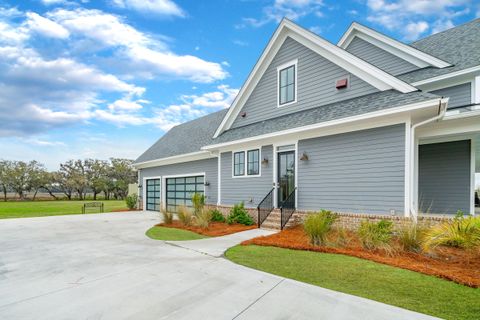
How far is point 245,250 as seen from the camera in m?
6.80

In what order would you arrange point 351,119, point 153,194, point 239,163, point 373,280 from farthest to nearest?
1. point 153,194
2. point 239,163
3. point 351,119
4. point 373,280

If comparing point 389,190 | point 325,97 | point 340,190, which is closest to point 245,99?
point 325,97

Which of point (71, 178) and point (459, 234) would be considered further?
point (71, 178)

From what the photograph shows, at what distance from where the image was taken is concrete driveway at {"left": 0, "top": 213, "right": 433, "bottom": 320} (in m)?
3.46

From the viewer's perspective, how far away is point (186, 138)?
1864 centimetres

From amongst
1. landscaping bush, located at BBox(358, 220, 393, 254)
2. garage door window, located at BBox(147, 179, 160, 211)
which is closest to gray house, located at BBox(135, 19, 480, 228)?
landscaping bush, located at BBox(358, 220, 393, 254)

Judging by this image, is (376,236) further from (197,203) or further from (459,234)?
(197,203)

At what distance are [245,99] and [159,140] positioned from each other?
38.0ft

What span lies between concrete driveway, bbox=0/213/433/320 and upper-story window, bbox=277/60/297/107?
756cm

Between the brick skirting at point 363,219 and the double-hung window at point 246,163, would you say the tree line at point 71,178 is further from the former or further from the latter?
the brick skirting at point 363,219

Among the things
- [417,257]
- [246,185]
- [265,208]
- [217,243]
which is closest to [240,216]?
[265,208]

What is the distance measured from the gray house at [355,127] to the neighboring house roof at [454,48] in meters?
0.05

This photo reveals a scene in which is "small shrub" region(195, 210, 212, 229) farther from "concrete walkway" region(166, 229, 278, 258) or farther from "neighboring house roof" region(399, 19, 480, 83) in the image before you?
"neighboring house roof" region(399, 19, 480, 83)

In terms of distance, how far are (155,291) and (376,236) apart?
5089 millimetres
